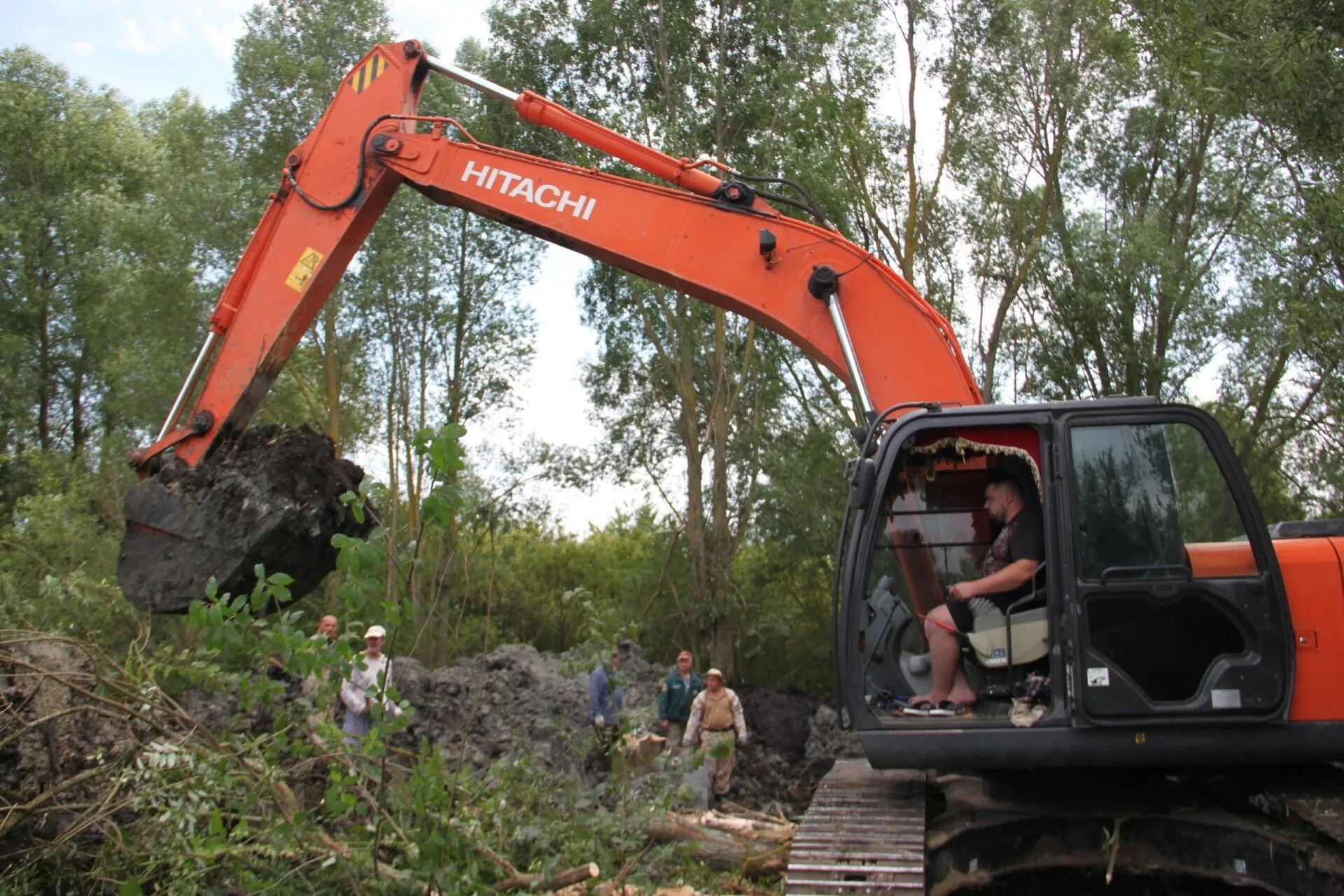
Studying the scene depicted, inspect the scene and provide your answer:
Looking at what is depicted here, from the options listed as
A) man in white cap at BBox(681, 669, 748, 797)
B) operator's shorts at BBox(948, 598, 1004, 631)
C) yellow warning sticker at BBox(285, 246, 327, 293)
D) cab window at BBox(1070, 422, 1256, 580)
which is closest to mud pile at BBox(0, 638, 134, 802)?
yellow warning sticker at BBox(285, 246, 327, 293)

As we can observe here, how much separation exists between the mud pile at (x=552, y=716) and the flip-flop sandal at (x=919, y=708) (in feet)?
15.8

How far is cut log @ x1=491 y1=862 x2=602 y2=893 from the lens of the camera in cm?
495

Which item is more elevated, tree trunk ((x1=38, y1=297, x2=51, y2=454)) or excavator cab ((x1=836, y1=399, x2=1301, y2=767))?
tree trunk ((x1=38, y1=297, x2=51, y2=454))

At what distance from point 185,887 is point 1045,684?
10.5ft

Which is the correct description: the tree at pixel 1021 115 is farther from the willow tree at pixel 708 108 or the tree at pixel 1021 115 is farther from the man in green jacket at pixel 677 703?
the man in green jacket at pixel 677 703

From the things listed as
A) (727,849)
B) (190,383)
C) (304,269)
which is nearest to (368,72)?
(304,269)

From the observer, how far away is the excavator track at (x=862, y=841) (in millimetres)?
4496

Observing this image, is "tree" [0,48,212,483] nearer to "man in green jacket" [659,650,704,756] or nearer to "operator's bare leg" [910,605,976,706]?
"man in green jacket" [659,650,704,756]

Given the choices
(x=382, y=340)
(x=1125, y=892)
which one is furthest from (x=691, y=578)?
(x=1125, y=892)

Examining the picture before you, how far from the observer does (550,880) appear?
4965 mm

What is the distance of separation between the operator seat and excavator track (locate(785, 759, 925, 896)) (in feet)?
2.14

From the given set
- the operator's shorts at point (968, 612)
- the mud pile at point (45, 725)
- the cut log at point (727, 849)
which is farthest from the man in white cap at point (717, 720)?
→ the mud pile at point (45, 725)

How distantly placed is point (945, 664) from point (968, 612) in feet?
0.71

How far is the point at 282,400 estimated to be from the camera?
18.9 m
